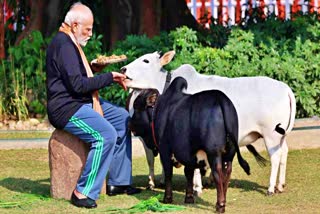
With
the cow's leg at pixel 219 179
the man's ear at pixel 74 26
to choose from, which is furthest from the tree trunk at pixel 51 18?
the cow's leg at pixel 219 179

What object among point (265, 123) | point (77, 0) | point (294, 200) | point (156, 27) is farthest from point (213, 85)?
point (77, 0)

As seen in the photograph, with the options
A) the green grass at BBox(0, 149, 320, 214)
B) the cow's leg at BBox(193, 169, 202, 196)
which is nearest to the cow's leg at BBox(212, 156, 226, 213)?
the green grass at BBox(0, 149, 320, 214)

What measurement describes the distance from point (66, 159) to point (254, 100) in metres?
2.03

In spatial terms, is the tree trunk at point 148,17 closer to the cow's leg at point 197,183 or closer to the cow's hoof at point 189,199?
the cow's leg at point 197,183

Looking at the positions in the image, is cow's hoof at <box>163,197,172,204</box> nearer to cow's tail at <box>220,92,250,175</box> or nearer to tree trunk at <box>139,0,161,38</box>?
cow's tail at <box>220,92,250,175</box>

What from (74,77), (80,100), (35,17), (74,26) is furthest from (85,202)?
(35,17)

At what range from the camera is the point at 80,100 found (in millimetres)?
9898

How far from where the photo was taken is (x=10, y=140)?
45.2 ft

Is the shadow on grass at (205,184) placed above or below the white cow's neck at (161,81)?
below

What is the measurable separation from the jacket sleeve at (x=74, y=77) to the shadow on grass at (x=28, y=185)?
1320 mm

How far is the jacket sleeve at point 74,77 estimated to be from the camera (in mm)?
9680

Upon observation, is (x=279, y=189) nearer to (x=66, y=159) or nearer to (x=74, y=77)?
(x=66, y=159)

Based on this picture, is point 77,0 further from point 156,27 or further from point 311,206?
point 311,206

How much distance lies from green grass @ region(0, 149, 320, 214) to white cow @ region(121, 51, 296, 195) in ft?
1.21
